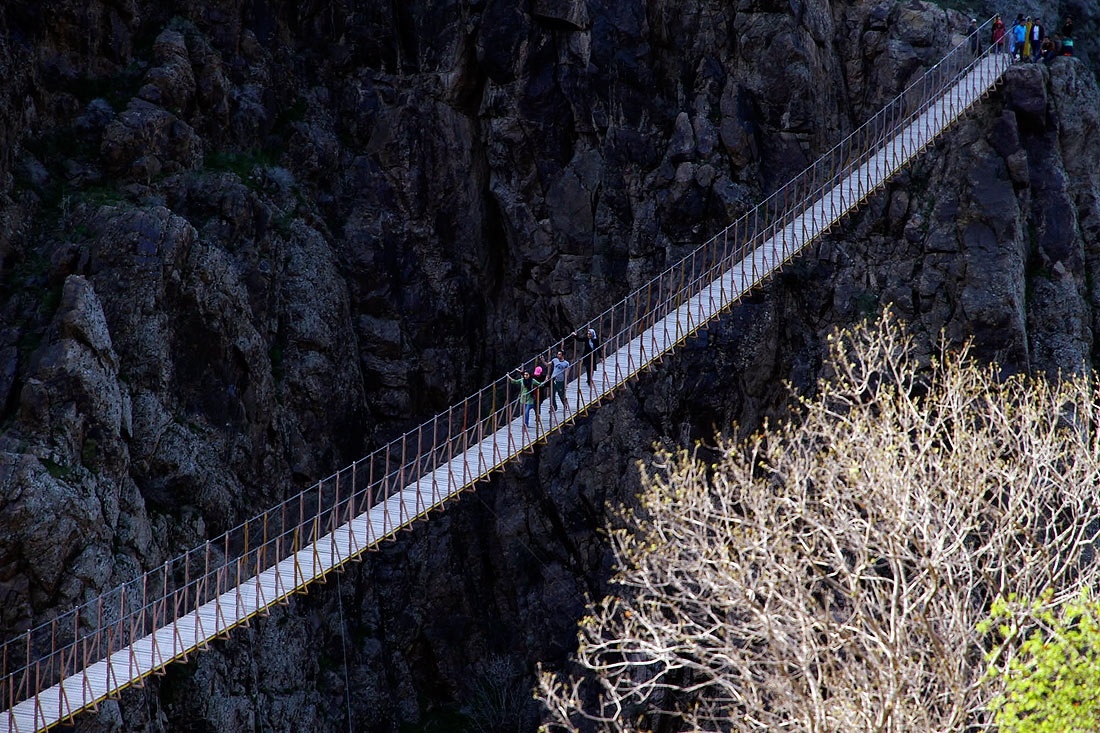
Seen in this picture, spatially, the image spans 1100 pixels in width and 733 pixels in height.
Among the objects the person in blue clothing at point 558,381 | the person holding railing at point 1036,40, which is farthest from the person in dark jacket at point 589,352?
the person holding railing at point 1036,40

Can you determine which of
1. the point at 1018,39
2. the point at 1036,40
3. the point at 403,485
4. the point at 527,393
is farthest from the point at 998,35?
the point at 403,485

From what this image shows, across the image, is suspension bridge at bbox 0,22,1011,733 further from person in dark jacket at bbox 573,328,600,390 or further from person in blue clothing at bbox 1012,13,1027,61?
person in blue clothing at bbox 1012,13,1027,61

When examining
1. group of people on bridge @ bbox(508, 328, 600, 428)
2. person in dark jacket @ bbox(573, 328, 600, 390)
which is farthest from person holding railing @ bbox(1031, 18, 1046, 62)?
group of people on bridge @ bbox(508, 328, 600, 428)

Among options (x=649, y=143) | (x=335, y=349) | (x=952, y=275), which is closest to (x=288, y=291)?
(x=335, y=349)

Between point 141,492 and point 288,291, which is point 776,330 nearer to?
point 288,291

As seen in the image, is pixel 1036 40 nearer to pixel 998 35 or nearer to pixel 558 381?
pixel 998 35

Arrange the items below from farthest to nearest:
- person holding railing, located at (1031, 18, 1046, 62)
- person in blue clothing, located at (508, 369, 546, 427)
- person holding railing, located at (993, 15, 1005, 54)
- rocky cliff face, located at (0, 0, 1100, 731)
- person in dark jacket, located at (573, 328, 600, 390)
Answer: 1. person holding railing, located at (1031, 18, 1046, 62)
2. person holding railing, located at (993, 15, 1005, 54)
3. rocky cliff face, located at (0, 0, 1100, 731)
4. person in dark jacket, located at (573, 328, 600, 390)
5. person in blue clothing, located at (508, 369, 546, 427)

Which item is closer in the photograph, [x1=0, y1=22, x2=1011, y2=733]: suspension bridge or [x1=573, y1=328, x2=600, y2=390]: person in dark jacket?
[x1=0, y1=22, x2=1011, y2=733]: suspension bridge
